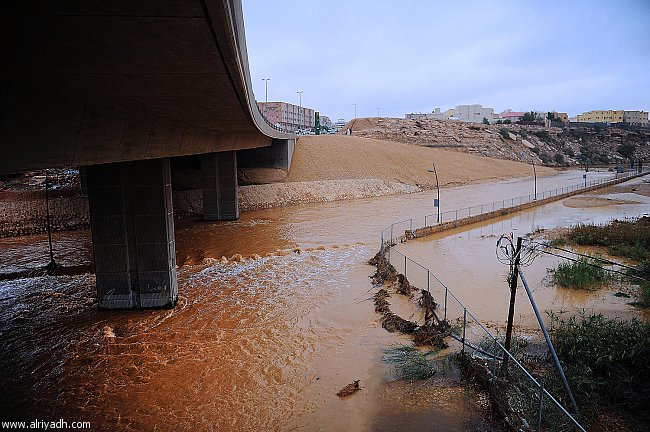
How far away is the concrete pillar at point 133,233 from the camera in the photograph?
53.3 ft

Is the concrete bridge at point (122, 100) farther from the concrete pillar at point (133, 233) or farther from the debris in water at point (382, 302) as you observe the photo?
the debris in water at point (382, 302)

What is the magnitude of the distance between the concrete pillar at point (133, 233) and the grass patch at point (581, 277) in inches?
646

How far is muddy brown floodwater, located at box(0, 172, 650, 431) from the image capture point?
10148 millimetres

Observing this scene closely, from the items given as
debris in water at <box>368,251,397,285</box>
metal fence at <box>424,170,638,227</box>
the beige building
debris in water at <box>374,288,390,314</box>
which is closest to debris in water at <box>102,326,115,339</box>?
debris in water at <box>374,288,390,314</box>

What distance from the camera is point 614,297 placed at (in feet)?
57.1

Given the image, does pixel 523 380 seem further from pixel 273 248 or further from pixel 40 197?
pixel 40 197

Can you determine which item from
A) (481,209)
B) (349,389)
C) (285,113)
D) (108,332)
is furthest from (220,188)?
(285,113)

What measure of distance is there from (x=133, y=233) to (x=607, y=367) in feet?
51.0

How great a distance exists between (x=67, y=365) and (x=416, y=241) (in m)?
21.5

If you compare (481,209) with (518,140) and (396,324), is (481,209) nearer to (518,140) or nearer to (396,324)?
(396,324)

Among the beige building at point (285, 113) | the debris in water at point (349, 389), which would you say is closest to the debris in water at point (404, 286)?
the debris in water at point (349, 389)

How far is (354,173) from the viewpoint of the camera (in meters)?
54.5

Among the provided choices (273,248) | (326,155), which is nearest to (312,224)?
(273,248)

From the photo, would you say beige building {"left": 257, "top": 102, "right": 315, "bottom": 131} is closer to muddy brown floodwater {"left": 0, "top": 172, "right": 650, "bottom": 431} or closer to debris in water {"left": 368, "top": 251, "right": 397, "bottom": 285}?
debris in water {"left": 368, "top": 251, "right": 397, "bottom": 285}
